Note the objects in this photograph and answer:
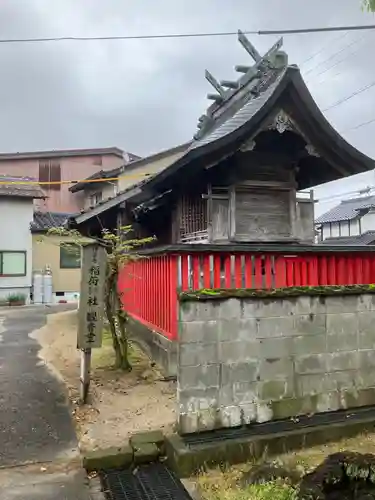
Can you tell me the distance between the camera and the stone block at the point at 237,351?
436 cm

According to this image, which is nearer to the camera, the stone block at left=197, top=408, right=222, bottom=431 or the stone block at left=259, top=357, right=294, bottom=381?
the stone block at left=197, top=408, right=222, bottom=431

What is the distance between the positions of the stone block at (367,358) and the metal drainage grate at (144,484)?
2.57 meters

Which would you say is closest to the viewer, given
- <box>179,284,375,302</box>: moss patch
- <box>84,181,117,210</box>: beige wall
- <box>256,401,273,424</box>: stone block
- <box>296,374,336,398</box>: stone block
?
<box>179,284,375,302</box>: moss patch

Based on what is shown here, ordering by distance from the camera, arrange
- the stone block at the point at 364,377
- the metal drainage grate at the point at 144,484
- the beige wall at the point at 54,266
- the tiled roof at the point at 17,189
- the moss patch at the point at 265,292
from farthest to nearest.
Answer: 1. the beige wall at the point at 54,266
2. the tiled roof at the point at 17,189
3. the stone block at the point at 364,377
4. the moss patch at the point at 265,292
5. the metal drainage grate at the point at 144,484

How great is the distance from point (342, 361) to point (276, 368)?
0.89 metres

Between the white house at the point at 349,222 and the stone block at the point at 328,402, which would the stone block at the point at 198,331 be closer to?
the stone block at the point at 328,402

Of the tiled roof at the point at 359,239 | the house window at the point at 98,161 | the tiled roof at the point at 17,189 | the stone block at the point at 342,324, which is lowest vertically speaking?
the stone block at the point at 342,324

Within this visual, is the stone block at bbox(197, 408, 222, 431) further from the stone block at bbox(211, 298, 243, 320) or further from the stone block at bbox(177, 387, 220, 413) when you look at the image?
the stone block at bbox(211, 298, 243, 320)

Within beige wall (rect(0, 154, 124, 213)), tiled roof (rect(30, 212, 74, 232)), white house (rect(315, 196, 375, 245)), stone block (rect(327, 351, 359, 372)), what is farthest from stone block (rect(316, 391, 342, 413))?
white house (rect(315, 196, 375, 245))

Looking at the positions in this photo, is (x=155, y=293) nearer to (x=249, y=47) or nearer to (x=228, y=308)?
(x=228, y=308)

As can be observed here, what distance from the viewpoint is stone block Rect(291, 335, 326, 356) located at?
4.67 metres

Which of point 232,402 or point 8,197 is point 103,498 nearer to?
point 232,402

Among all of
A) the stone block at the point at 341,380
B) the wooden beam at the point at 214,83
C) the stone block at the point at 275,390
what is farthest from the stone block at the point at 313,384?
the wooden beam at the point at 214,83

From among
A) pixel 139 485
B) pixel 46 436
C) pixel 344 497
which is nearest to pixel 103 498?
pixel 139 485
